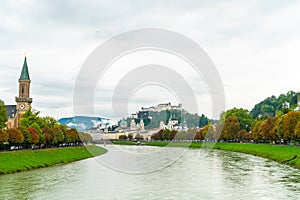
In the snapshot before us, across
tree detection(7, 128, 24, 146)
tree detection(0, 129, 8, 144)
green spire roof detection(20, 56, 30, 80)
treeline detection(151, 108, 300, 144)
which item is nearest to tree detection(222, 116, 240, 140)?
treeline detection(151, 108, 300, 144)

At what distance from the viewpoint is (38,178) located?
117 ft

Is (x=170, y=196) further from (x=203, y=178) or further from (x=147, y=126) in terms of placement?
(x=147, y=126)

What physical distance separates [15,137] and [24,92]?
196 feet

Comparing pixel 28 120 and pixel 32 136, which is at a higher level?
pixel 28 120

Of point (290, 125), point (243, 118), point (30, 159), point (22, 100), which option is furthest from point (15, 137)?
point (243, 118)

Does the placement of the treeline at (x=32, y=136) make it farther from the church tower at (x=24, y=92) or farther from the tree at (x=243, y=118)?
the tree at (x=243, y=118)

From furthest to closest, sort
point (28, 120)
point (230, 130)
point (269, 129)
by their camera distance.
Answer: point (230, 130) < point (269, 129) < point (28, 120)

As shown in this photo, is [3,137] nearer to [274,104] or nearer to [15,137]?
[15,137]

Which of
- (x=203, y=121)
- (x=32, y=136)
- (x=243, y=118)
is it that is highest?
(x=203, y=121)

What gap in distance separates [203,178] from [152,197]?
34.7 ft

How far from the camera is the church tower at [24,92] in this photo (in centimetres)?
10694

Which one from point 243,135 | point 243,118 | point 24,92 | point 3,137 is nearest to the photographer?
point 3,137

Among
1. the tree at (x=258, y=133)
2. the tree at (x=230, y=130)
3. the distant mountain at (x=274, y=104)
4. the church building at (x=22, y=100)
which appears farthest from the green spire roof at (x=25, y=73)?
the distant mountain at (x=274, y=104)

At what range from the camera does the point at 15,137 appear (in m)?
51.9
